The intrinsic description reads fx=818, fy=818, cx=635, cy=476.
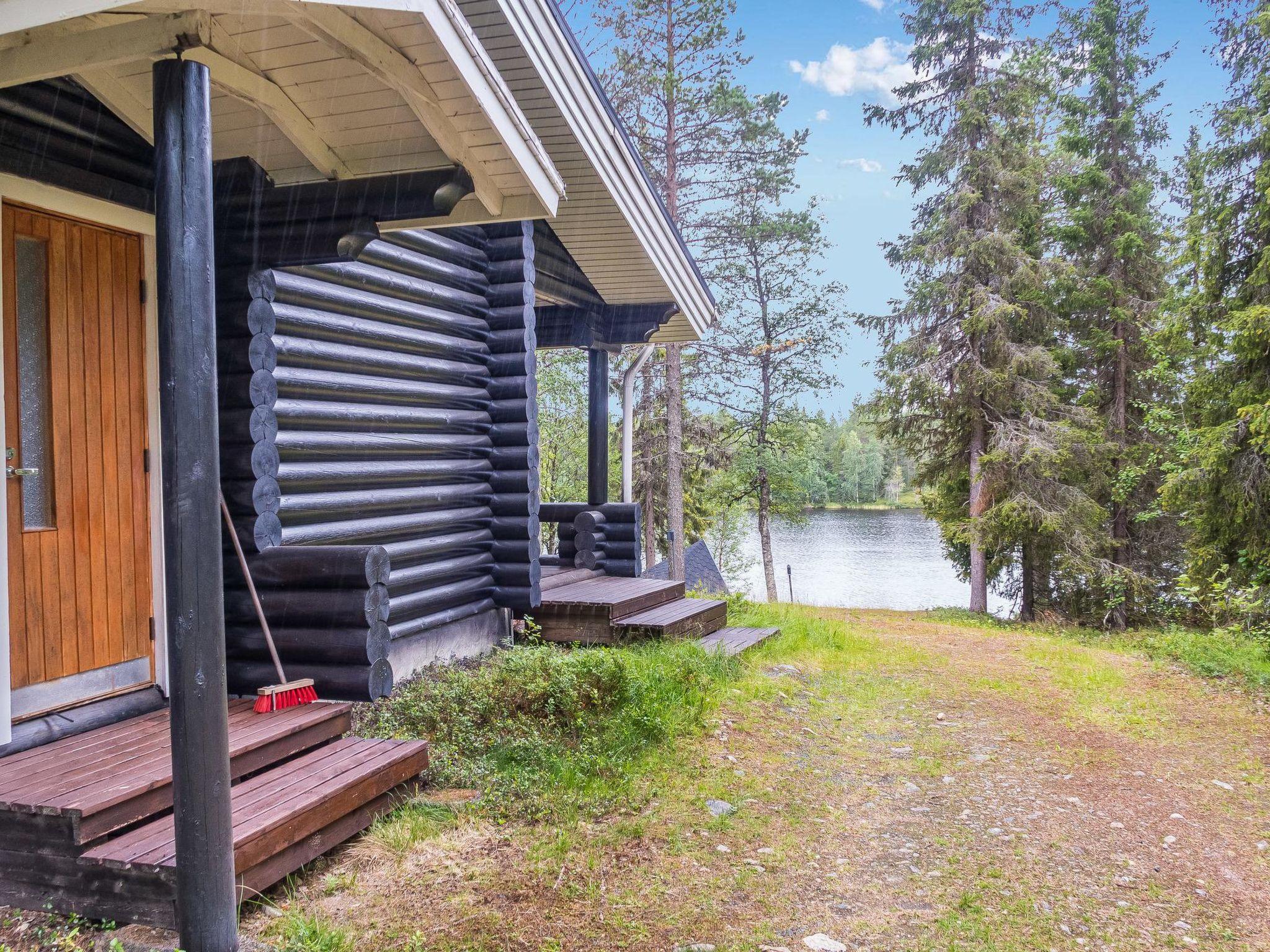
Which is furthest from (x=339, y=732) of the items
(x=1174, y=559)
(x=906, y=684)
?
(x=1174, y=559)

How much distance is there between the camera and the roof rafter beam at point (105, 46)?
2.52m

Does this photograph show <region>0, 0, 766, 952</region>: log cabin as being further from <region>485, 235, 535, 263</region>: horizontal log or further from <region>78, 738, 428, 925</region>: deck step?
<region>485, 235, 535, 263</region>: horizontal log

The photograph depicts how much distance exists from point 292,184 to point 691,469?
602 inches

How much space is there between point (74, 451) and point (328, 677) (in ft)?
5.24

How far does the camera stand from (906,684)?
717 cm

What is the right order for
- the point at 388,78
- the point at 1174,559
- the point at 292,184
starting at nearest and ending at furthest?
the point at 388,78 < the point at 292,184 < the point at 1174,559

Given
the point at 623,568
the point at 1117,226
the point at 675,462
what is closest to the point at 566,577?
the point at 623,568

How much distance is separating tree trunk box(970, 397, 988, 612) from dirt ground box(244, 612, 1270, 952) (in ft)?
29.1

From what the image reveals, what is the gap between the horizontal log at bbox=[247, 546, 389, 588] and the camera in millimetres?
4199

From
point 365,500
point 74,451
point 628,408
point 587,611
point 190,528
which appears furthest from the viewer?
point 628,408

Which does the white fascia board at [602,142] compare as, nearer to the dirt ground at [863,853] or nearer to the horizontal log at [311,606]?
the horizontal log at [311,606]

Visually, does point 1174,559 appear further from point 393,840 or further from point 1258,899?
point 393,840

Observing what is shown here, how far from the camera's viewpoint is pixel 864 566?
27750mm

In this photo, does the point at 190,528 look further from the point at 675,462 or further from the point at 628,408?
the point at 675,462
